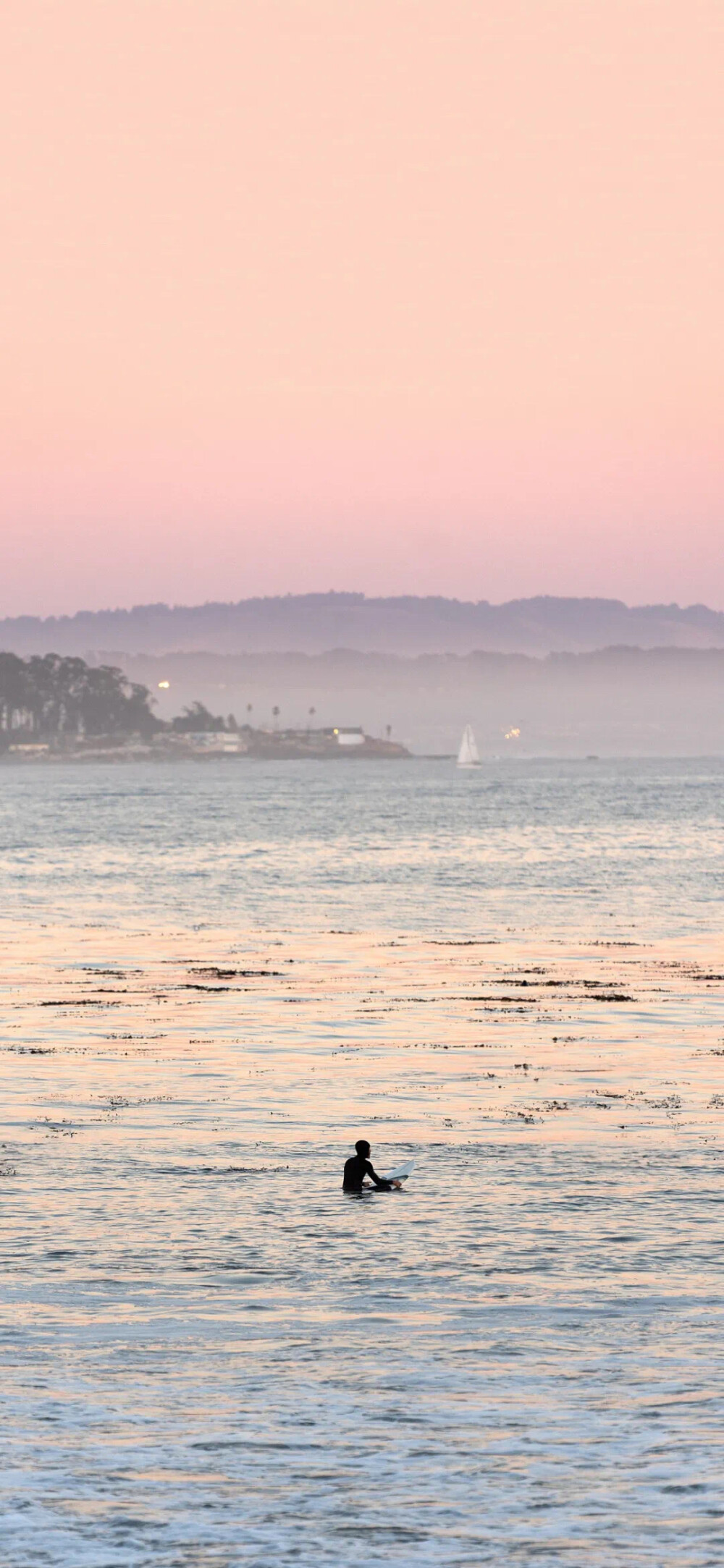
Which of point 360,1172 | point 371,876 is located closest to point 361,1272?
point 360,1172

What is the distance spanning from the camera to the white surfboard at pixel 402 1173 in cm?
2319

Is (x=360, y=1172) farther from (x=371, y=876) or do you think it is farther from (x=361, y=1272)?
(x=371, y=876)

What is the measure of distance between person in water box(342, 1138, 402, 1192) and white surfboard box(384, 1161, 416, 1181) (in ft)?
0.46

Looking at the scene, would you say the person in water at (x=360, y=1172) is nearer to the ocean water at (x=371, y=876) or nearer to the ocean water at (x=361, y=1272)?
the ocean water at (x=361, y=1272)

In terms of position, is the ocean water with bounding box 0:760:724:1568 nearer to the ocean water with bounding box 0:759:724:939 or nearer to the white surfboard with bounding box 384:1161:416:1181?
the white surfboard with bounding box 384:1161:416:1181

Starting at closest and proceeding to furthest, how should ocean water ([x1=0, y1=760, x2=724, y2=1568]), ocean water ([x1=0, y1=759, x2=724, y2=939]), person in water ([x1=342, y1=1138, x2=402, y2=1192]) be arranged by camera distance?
ocean water ([x1=0, y1=760, x2=724, y2=1568])
person in water ([x1=342, y1=1138, x2=402, y2=1192])
ocean water ([x1=0, y1=759, x2=724, y2=939])

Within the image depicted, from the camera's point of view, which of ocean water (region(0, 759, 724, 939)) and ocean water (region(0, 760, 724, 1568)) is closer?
ocean water (region(0, 760, 724, 1568))

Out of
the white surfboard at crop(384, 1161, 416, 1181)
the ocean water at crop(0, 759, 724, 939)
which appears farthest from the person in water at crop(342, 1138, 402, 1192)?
the ocean water at crop(0, 759, 724, 939)

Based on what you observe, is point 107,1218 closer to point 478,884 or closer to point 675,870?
point 478,884

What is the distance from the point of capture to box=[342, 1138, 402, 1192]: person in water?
2262 cm

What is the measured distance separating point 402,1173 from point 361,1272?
4.05 metres

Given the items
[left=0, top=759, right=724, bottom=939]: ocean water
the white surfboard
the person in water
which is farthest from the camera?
[left=0, top=759, right=724, bottom=939]: ocean water

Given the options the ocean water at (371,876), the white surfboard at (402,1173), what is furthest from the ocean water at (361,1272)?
the ocean water at (371,876)

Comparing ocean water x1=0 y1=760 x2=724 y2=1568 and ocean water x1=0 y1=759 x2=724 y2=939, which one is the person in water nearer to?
ocean water x1=0 y1=760 x2=724 y2=1568
